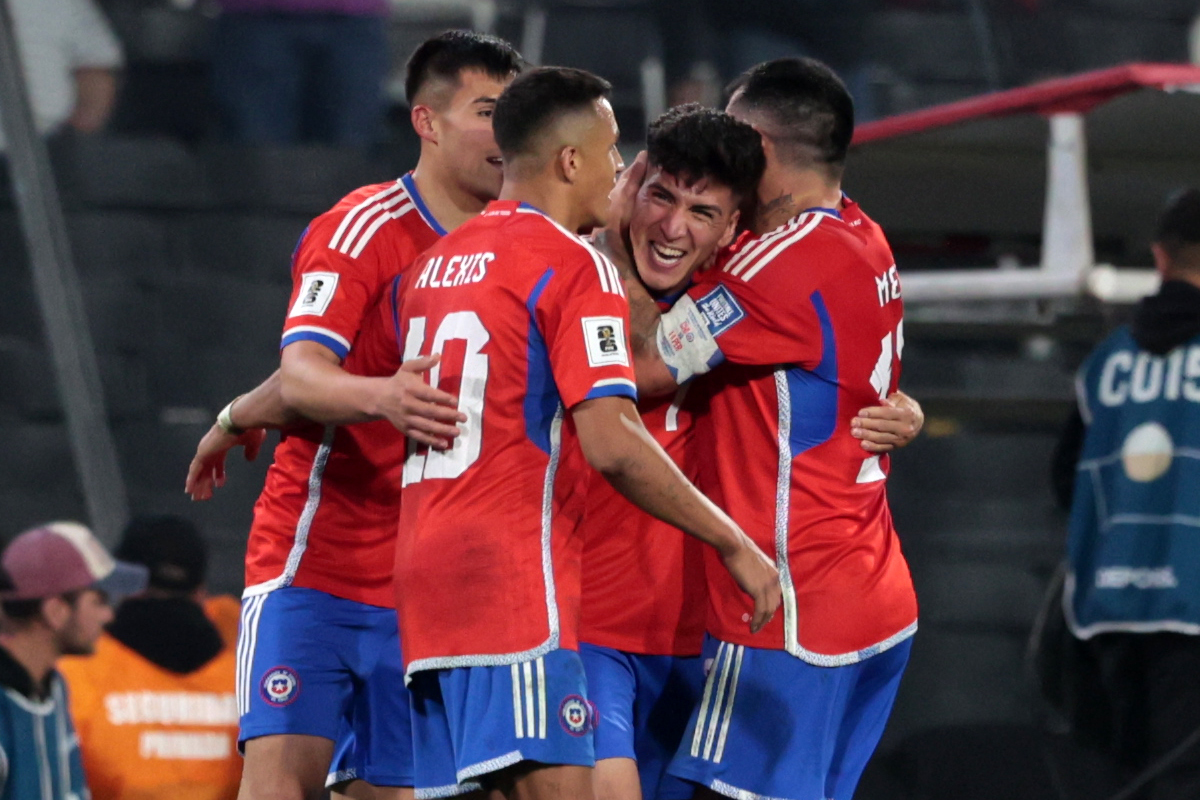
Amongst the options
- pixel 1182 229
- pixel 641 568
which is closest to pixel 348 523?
pixel 641 568

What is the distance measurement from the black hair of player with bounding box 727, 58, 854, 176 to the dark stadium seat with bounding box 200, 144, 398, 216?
4056mm

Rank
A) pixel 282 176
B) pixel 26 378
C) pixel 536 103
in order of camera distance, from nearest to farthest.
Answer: pixel 536 103
pixel 26 378
pixel 282 176

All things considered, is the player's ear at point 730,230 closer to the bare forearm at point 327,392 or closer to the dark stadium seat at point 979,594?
the bare forearm at point 327,392

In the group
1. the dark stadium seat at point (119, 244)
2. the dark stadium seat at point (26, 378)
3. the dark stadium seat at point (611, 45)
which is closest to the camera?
the dark stadium seat at point (26, 378)

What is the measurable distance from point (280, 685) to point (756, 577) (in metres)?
1.14

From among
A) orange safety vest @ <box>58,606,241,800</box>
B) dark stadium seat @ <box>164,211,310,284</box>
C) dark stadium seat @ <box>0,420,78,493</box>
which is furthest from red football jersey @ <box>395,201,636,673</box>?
dark stadium seat @ <box>164,211,310,284</box>

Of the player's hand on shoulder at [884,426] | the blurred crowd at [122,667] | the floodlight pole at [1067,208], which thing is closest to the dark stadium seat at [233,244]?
the blurred crowd at [122,667]

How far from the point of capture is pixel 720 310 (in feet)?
10.8

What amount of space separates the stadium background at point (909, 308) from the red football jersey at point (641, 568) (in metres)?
2.26

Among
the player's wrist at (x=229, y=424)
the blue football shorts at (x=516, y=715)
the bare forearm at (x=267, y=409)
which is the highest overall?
the bare forearm at (x=267, y=409)

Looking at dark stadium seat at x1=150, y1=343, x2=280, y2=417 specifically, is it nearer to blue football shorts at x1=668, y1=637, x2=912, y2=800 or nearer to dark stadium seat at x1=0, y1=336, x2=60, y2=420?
dark stadium seat at x1=0, y1=336, x2=60, y2=420

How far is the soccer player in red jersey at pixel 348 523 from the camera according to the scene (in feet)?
11.5

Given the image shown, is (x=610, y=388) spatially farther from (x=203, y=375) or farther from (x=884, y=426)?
(x=203, y=375)

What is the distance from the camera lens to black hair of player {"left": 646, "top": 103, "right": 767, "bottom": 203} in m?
3.32
